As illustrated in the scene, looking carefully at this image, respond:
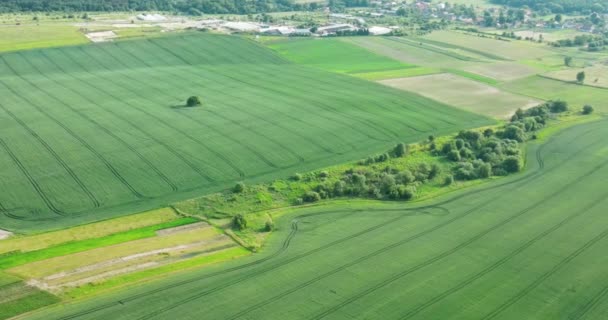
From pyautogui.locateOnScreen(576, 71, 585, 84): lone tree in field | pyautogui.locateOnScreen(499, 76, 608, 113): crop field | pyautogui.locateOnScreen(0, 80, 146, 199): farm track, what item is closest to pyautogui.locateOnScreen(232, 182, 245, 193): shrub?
pyautogui.locateOnScreen(0, 80, 146, 199): farm track

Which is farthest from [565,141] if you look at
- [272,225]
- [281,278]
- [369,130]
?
[281,278]

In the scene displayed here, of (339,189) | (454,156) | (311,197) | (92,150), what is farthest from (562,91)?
(92,150)

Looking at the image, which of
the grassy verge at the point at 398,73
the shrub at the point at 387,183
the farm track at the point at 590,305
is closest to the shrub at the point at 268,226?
the shrub at the point at 387,183

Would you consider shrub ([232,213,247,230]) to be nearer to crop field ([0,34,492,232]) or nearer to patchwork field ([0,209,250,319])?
patchwork field ([0,209,250,319])

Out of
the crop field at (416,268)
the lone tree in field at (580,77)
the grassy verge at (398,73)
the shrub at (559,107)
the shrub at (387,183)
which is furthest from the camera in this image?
the lone tree in field at (580,77)

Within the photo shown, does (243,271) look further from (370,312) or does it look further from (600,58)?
(600,58)

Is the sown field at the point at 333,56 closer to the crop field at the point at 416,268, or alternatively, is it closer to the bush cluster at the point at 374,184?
the bush cluster at the point at 374,184
